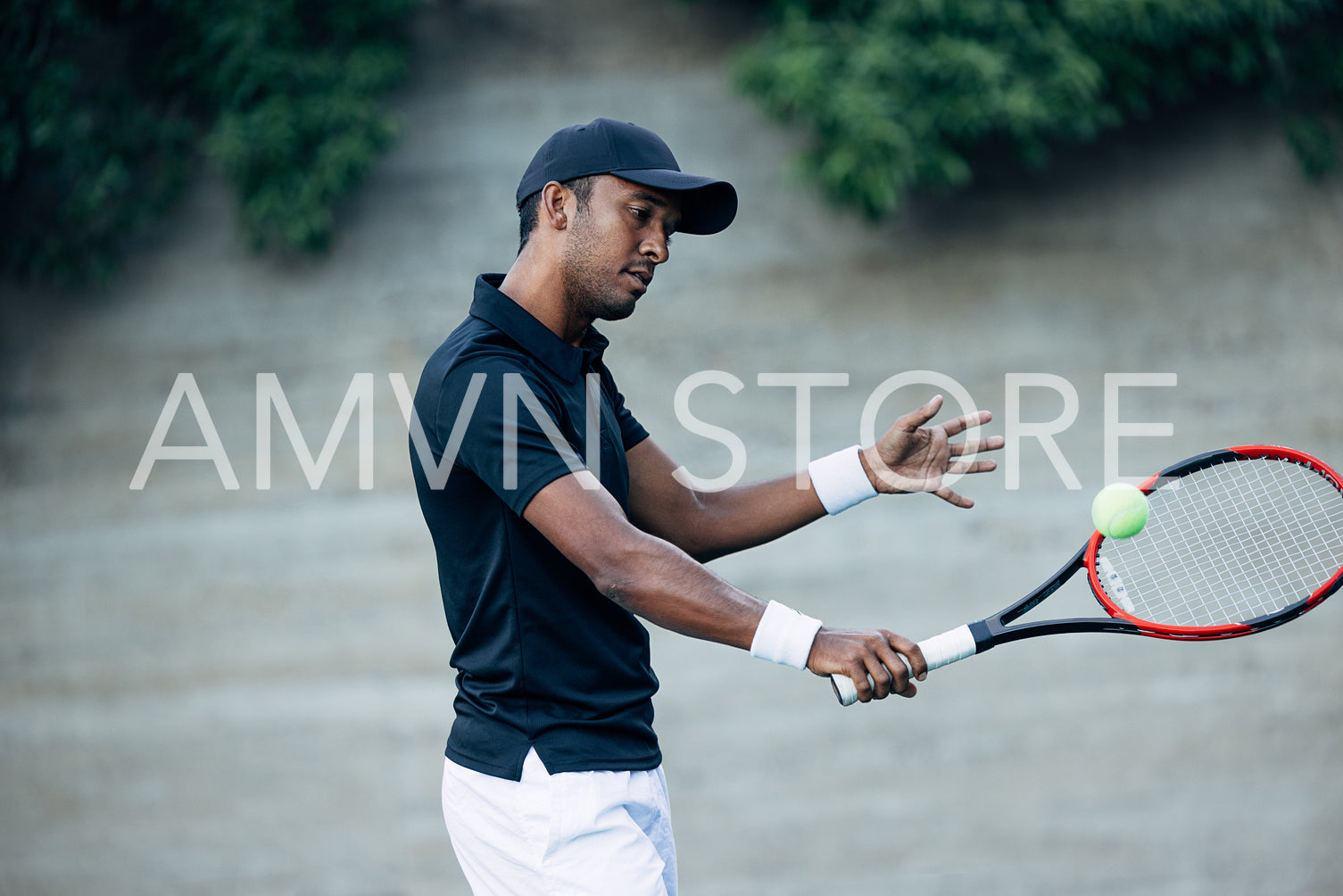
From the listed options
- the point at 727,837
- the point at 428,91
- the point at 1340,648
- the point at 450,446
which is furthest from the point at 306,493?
the point at 1340,648

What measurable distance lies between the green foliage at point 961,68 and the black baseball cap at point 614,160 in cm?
213

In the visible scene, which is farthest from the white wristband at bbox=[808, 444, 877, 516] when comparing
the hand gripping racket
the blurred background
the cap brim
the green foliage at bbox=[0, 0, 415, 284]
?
the green foliage at bbox=[0, 0, 415, 284]

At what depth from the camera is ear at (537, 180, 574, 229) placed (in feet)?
Result: 7.95

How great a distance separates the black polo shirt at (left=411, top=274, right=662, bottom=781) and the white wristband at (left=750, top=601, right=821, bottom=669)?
0.30 meters

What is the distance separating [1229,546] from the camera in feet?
14.9

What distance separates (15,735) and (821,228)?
4.10 m

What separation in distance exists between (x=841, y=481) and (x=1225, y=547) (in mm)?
2603

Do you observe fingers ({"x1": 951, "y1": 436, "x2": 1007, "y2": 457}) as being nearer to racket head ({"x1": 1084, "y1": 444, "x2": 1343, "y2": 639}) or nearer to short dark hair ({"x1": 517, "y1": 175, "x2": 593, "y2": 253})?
racket head ({"x1": 1084, "y1": 444, "x2": 1343, "y2": 639})

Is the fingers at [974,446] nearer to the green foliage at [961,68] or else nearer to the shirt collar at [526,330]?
the shirt collar at [526,330]

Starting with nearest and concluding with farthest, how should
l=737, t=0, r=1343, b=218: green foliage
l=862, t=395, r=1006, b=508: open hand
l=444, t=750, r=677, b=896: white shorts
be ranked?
l=444, t=750, r=677, b=896: white shorts → l=862, t=395, r=1006, b=508: open hand → l=737, t=0, r=1343, b=218: green foliage

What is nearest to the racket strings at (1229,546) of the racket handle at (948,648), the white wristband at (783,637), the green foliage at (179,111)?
the racket handle at (948,648)

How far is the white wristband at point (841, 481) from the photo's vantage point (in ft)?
9.20

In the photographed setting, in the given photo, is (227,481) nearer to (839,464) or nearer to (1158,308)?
(839,464)

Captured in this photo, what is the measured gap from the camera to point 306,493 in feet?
16.3
